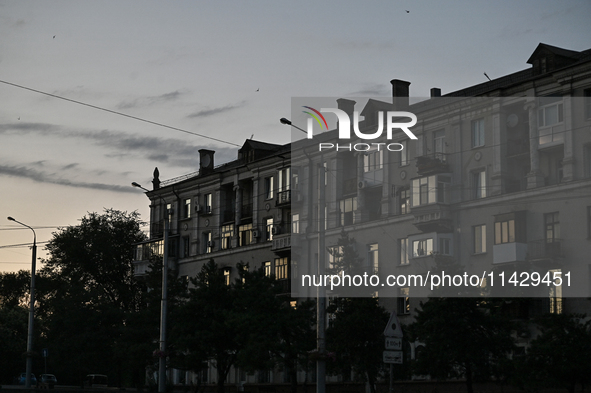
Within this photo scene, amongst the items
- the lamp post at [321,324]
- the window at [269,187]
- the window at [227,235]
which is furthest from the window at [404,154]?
the lamp post at [321,324]

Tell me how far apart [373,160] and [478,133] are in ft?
28.5

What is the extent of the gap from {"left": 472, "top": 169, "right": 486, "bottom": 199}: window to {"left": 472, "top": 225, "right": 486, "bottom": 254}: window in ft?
6.60

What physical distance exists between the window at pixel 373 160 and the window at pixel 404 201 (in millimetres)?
2721

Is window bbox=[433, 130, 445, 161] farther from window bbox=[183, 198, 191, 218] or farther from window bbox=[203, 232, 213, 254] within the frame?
window bbox=[183, 198, 191, 218]

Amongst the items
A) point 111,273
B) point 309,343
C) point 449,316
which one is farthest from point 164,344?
point 111,273

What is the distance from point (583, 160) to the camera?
43.0m

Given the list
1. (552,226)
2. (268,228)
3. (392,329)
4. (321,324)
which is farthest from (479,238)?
(392,329)

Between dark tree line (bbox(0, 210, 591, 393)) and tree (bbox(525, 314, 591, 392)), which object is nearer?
tree (bbox(525, 314, 591, 392))

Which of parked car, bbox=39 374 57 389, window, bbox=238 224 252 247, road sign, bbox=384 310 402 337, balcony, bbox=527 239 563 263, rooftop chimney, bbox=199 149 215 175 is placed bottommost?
parked car, bbox=39 374 57 389

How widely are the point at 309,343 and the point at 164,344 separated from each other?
29.3 ft

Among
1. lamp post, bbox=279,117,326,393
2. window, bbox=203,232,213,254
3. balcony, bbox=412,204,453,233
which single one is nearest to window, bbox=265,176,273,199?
window, bbox=203,232,213,254

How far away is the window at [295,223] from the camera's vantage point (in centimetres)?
6075

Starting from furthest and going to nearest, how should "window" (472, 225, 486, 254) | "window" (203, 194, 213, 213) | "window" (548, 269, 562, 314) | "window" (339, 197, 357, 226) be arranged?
"window" (203, 194, 213, 213)
"window" (339, 197, 357, 226)
"window" (472, 225, 486, 254)
"window" (548, 269, 562, 314)

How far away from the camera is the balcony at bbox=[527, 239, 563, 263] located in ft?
139
